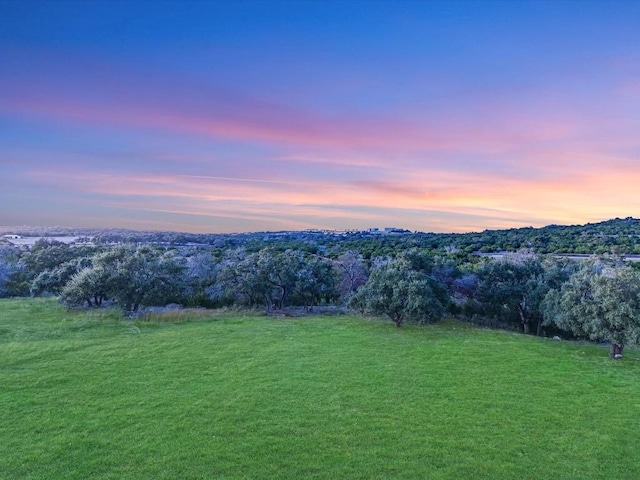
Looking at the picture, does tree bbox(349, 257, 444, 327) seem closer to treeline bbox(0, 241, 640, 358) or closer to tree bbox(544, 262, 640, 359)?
treeline bbox(0, 241, 640, 358)

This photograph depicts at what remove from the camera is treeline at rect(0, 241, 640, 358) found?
19.2m

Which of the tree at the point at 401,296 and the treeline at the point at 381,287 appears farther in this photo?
the tree at the point at 401,296

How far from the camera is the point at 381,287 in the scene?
23359mm

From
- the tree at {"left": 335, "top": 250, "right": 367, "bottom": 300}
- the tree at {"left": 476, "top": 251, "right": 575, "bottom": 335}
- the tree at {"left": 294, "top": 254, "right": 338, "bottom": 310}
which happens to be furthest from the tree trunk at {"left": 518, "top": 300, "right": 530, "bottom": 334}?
the tree at {"left": 294, "top": 254, "right": 338, "bottom": 310}

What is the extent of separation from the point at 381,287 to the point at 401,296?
1.35m

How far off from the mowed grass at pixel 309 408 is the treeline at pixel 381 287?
9.70 ft

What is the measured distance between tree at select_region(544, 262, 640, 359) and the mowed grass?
4.05ft

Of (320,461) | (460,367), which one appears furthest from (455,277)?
(320,461)

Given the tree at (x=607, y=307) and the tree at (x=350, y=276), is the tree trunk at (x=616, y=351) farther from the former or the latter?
the tree at (x=350, y=276)

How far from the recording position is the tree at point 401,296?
22109 millimetres

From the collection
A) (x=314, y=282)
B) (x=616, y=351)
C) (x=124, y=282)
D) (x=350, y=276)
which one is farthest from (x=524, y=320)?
(x=124, y=282)

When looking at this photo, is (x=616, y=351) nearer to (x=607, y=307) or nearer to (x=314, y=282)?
(x=607, y=307)

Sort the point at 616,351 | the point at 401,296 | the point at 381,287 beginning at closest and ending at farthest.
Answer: the point at 616,351 → the point at 401,296 → the point at 381,287

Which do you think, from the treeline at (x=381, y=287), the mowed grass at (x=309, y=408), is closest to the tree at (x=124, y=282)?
the treeline at (x=381, y=287)
